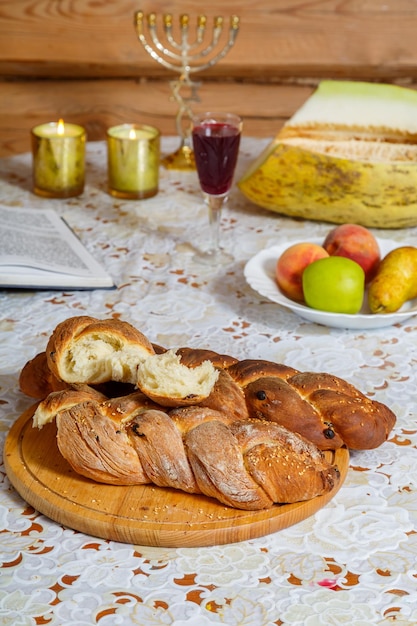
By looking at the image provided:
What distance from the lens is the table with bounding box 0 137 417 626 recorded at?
75 centimetres

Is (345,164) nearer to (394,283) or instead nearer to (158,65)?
(394,283)

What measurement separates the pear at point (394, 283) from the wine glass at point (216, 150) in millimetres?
307

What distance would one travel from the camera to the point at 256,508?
83 centimetres

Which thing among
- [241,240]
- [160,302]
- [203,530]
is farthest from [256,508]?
[241,240]

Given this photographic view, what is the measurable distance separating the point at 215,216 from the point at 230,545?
812 millimetres

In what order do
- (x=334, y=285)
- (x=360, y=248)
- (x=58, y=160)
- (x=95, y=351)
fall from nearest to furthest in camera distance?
(x=95, y=351) → (x=334, y=285) → (x=360, y=248) → (x=58, y=160)

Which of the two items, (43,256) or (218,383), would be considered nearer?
(218,383)

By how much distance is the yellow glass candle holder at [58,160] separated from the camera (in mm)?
1736

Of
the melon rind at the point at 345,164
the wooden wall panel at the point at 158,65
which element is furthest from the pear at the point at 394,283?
the wooden wall panel at the point at 158,65

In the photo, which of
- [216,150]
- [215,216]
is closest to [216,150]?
[216,150]

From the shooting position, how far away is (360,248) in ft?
4.65

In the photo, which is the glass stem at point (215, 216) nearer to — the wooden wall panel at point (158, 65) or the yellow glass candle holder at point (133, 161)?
the yellow glass candle holder at point (133, 161)

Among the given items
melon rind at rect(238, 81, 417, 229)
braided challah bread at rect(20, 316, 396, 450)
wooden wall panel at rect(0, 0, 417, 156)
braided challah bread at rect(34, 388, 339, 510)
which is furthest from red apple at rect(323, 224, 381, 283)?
wooden wall panel at rect(0, 0, 417, 156)

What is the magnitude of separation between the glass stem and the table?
45 millimetres
